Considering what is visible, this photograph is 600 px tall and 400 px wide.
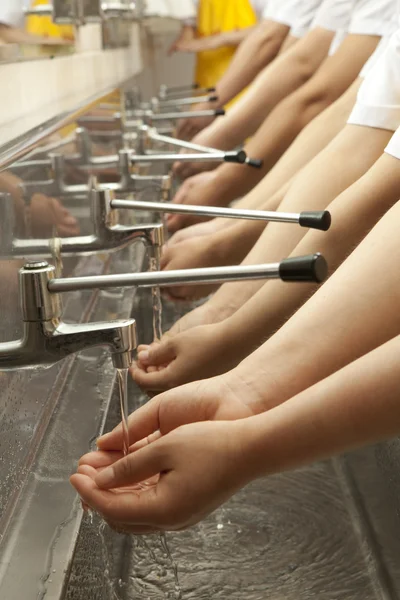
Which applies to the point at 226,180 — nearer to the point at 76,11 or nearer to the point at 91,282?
the point at 76,11

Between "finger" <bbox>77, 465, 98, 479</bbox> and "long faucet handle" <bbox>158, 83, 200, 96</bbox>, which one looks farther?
"long faucet handle" <bbox>158, 83, 200, 96</bbox>

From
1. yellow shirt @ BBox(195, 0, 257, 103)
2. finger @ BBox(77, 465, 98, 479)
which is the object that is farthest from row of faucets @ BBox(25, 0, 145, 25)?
yellow shirt @ BBox(195, 0, 257, 103)

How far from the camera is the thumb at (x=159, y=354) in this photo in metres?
0.97

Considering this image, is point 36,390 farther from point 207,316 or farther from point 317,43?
point 317,43

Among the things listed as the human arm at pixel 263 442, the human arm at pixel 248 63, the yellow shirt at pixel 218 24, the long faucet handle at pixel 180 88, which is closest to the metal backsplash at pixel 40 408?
the human arm at pixel 263 442

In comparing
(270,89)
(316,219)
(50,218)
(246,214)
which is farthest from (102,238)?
(270,89)

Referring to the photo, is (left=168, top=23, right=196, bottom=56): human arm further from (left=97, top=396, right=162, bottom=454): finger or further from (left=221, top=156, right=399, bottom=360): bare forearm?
(left=97, top=396, right=162, bottom=454): finger

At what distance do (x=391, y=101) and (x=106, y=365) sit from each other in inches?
18.1

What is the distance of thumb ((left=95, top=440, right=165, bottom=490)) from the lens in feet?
2.11

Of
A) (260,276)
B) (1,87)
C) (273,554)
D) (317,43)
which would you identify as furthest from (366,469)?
(317,43)

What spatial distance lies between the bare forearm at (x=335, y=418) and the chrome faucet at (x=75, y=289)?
7 centimetres

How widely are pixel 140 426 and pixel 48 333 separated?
0.36 feet

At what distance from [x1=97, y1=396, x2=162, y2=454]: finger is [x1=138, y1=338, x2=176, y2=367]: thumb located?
0.74 ft

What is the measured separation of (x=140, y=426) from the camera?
28.8 inches
